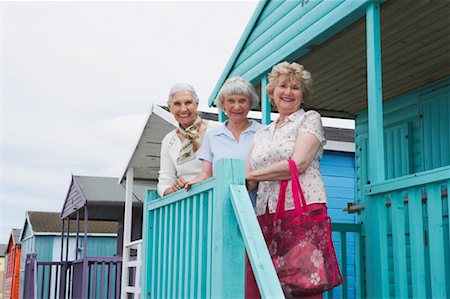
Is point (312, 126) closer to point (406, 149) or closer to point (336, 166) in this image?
point (406, 149)

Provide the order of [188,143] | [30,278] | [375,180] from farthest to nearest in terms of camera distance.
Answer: [30,278], [188,143], [375,180]

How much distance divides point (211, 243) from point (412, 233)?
1.18 metres

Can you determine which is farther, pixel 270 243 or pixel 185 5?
pixel 185 5

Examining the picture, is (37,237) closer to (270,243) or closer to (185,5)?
(185,5)

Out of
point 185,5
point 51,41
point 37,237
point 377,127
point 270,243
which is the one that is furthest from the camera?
point 37,237

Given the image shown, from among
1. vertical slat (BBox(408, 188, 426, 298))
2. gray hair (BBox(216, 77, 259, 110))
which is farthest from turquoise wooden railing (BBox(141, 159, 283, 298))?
A: vertical slat (BBox(408, 188, 426, 298))

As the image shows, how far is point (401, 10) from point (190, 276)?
2414 millimetres

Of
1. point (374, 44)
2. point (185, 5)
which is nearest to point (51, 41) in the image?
point (185, 5)

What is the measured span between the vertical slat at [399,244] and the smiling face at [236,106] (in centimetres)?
101

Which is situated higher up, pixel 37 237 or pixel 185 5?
pixel 185 5

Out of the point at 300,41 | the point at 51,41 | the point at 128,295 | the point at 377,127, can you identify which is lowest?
the point at 128,295

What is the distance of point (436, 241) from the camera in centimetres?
353

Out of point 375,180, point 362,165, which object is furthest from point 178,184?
point 362,165

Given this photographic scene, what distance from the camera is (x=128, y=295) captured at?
11.1 meters
